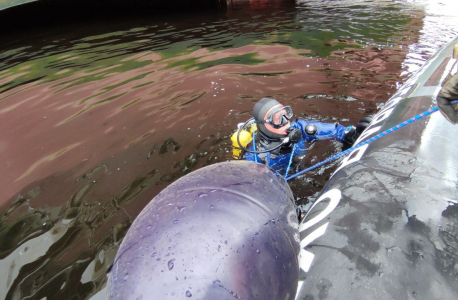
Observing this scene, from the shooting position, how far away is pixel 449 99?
79.9 inches

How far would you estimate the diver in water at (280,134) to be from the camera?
3279 millimetres

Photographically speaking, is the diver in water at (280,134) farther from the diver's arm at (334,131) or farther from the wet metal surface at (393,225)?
the wet metal surface at (393,225)

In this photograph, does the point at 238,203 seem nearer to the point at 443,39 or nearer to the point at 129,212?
the point at 129,212

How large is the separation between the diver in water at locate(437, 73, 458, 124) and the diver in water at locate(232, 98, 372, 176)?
1.46 m

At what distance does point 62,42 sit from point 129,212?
1167cm

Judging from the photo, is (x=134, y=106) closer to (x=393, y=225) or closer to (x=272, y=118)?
(x=272, y=118)

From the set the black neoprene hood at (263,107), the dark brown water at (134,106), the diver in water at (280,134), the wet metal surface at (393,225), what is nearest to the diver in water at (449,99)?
the wet metal surface at (393,225)

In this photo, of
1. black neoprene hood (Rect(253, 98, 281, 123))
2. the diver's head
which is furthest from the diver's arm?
black neoprene hood (Rect(253, 98, 281, 123))

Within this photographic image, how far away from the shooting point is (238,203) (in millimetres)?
1554

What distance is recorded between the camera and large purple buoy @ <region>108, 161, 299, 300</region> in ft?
3.93

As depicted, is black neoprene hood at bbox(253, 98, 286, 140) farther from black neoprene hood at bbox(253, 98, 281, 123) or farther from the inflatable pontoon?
the inflatable pontoon

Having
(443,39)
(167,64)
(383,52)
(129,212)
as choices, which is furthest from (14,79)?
(443,39)

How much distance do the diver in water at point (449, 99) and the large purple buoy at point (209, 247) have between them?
1.48 meters

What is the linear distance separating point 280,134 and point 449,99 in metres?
1.68
